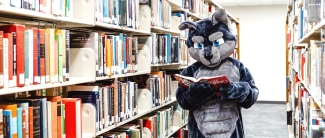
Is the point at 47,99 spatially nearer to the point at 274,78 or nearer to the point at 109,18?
the point at 109,18

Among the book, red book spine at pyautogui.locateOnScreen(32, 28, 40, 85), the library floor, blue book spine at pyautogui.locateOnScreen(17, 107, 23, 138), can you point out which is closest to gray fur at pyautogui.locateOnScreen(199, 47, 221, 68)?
the book

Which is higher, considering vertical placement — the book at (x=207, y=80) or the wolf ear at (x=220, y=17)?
the wolf ear at (x=220, y=17)

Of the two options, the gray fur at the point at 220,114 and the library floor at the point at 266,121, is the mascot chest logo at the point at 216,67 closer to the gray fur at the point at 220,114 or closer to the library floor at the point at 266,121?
the gray fur at the point at 220,114

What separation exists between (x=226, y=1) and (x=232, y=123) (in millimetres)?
5530

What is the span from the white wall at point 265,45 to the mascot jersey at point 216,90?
600cm

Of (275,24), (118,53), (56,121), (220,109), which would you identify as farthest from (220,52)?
(275,24)

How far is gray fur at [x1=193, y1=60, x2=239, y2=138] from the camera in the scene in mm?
2260

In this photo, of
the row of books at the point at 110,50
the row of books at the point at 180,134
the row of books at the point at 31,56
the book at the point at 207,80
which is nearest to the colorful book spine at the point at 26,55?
the row of books at the point at 31,56

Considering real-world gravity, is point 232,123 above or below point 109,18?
below

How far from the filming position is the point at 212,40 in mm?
2291

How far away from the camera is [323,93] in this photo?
1668 millimetres

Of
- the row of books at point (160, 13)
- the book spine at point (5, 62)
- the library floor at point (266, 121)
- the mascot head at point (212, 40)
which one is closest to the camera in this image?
the book spine at point (5, 62)

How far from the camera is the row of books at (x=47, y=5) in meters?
1.46

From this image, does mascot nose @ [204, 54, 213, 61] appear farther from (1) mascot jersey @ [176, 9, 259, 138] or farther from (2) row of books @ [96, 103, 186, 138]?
(2) row of books @ [96, 103, 186, 138]
